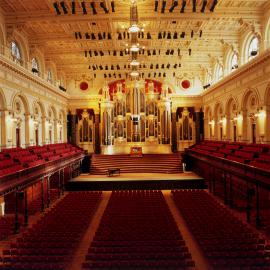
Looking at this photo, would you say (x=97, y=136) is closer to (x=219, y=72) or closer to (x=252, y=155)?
(x=219, y=72)

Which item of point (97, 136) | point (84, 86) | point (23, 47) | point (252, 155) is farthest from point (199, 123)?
point (23, 47)

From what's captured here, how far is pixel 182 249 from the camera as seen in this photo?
7.70m

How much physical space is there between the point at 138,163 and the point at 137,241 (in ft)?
55.2

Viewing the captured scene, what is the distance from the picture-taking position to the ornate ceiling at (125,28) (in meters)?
16.1

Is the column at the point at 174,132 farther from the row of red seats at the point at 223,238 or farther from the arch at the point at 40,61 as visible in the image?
the row of red seats at the point at 223,238

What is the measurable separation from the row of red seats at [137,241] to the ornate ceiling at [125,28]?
942 cm

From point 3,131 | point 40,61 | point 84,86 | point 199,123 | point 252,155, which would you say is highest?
point 40,61

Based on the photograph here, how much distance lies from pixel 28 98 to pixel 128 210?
11752mm

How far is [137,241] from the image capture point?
838cm

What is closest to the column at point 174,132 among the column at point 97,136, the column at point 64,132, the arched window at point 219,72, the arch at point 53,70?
the arched window at point 219,72

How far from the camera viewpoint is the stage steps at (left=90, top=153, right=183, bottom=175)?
24.3 metres

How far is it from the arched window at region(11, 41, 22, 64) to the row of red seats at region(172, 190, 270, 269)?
13.3 m

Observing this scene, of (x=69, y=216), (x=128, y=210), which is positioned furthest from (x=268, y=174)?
(x=69, y=216)

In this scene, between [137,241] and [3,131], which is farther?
[3,131]
